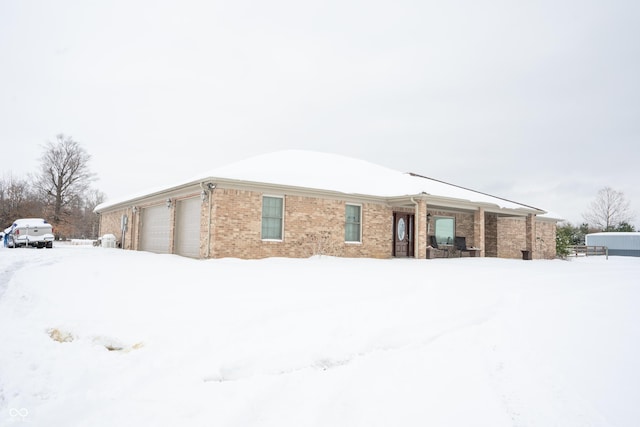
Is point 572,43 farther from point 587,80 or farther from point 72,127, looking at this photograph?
point 72,127

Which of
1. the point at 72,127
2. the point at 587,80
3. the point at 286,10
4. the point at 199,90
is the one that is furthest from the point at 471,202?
the point at 72,127

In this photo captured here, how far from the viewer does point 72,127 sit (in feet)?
127

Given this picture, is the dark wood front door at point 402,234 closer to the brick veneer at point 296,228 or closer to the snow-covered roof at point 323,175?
the brick veneer at point 296,228

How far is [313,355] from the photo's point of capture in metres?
4.26

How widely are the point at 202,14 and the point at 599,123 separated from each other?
820 inches

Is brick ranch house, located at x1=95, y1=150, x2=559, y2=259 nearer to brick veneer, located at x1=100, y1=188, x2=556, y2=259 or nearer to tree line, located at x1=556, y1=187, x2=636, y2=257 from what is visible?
brick veneer, located at x1=100, y1=188, x2=556, y2=259

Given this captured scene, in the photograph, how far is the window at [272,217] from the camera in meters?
13.0

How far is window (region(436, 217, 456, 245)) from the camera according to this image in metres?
19.0

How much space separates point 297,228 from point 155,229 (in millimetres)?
7540

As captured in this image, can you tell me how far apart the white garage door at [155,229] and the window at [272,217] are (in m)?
5.06

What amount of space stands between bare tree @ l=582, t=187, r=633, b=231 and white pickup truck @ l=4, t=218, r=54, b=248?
56239 millimetres

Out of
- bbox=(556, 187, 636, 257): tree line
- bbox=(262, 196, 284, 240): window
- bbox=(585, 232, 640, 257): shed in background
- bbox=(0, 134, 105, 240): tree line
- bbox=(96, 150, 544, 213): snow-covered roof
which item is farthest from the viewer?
bbox=(556, 187, 636, 257): tree line
